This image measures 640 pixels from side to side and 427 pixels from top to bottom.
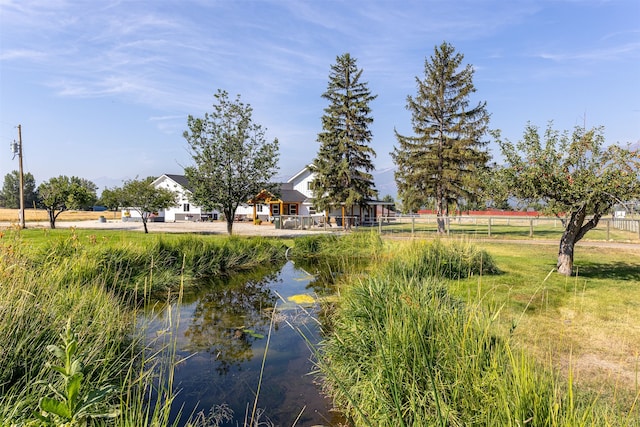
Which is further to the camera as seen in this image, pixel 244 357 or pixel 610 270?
pixel 610 270

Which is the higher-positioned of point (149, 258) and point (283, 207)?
point (283, 207)

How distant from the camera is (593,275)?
1056cm

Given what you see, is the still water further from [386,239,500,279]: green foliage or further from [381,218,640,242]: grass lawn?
[381,218,640,242]: grass lawn

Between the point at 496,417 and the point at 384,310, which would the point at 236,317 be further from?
the point at 496,417

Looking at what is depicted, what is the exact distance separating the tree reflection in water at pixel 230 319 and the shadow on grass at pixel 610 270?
883 cm

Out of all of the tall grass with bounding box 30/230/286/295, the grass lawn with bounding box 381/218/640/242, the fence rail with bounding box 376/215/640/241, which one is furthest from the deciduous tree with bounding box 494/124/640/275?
the tall grass with bounding box 30/230/286/295

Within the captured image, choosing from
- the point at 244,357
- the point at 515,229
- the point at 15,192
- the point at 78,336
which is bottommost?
the point at 244,357

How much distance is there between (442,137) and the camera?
29.2 metres

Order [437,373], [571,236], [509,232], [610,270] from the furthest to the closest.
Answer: [509,232] → [610,270] → [571,236] → [437,373]

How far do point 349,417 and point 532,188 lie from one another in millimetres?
7603

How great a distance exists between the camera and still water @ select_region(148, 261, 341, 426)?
4578mm

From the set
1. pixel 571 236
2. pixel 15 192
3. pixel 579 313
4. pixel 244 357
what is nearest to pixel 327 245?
pixel 571 236

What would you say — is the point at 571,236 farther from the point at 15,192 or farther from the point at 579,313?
the point at 15,192

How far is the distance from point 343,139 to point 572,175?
79.8 ft
